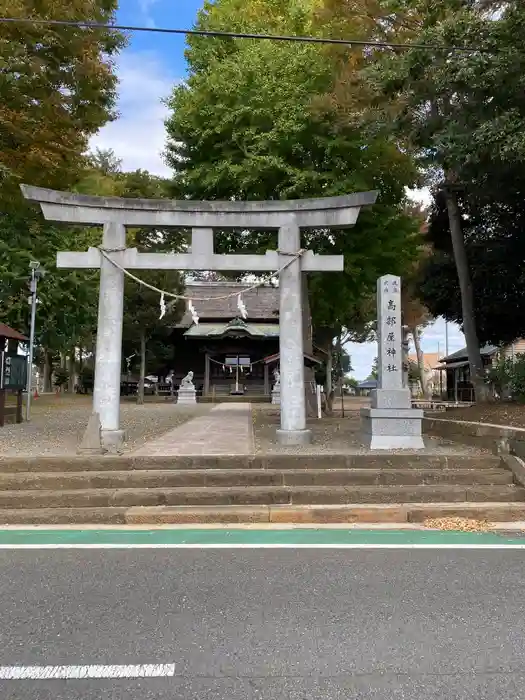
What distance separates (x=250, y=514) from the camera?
6.86 meters

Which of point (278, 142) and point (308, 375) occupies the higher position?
point (278, 142)

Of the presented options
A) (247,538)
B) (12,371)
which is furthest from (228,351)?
(247,538)

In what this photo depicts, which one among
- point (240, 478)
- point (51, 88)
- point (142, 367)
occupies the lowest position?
point (240, 478)

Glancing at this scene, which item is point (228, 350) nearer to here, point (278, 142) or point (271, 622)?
point (278, 142)

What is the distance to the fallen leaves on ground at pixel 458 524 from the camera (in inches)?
258

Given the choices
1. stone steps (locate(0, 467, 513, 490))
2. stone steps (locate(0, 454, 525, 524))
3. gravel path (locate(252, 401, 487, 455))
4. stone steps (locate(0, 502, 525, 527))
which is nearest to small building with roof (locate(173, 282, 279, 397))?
gravel path (locate(252, 401, 487, 455))

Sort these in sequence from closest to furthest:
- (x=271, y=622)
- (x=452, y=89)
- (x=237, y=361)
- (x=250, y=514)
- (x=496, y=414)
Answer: (x=271, y=622)
(x=250, y=514)
(x=452, y=89)
(x=496, y=414)
(x=237, y=361)

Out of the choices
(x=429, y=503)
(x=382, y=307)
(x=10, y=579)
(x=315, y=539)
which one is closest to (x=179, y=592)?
(x=10, y=579)

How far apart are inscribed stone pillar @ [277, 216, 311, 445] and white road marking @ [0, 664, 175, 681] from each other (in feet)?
23.5

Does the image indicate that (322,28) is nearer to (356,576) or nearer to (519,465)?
(519,465)

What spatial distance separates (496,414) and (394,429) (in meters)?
3.31

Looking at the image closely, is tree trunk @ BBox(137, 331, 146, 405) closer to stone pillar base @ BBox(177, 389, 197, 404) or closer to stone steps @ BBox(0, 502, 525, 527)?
stone pillar base @ BBox(177, 389, 197, 404)

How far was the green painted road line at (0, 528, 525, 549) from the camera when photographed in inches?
232

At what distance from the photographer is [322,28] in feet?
48.3
